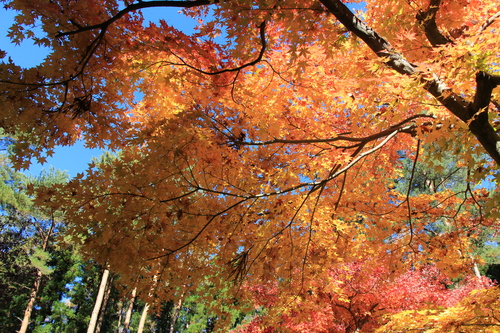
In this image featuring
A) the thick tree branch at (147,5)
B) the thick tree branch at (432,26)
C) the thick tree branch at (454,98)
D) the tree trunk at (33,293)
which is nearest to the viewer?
the thick tree branch at (454,98)

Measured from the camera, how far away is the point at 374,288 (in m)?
6.45

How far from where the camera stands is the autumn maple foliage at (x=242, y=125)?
225 centimetres

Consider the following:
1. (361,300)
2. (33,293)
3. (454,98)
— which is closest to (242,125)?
(454,98)

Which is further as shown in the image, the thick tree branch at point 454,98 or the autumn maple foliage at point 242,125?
the autumn maple foliage at point 242,125

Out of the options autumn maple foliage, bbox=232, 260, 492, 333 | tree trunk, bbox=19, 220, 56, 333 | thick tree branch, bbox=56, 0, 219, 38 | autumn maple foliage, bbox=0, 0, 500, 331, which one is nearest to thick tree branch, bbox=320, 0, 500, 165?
autumn maple foliage, bbox=0, 0, 500, 331

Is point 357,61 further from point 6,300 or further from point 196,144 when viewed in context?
point 6,300

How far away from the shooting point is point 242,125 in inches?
129

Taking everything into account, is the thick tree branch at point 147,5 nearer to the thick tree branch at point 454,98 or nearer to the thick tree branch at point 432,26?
Result: the thick tree branch at point 454,98

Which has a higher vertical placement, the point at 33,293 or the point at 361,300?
the point at 361,300

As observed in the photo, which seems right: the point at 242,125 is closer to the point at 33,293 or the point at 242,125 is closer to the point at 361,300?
the point at 361,300

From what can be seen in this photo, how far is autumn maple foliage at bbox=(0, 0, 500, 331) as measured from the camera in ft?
7.38

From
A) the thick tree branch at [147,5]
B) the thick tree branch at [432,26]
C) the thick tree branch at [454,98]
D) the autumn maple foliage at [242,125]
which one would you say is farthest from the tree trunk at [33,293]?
the thick tree branch at [432,26]

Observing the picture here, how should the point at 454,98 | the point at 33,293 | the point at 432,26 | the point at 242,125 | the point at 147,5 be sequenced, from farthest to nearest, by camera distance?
the point at 33,293 → the point at 242,125 → the point at 147,5 → the point at 432,26 → the point at 454,98

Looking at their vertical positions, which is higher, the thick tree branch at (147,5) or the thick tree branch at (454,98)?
the thick tree branch at (147,5)
